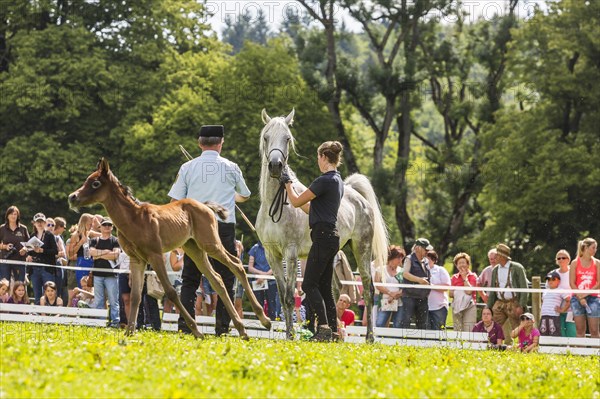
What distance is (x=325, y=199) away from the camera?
42.4ft

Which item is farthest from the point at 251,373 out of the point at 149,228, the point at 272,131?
the point at 272,131

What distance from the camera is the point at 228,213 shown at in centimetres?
1312

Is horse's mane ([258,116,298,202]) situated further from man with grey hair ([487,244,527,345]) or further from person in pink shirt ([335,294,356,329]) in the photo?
man with grey hair ([487,244,527,345])

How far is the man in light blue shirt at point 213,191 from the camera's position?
13.4 m

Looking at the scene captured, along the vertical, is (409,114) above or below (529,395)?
above

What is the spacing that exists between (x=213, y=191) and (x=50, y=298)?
295 inches

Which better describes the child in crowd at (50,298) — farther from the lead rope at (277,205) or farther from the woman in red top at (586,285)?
the woman in red top at (586,285)

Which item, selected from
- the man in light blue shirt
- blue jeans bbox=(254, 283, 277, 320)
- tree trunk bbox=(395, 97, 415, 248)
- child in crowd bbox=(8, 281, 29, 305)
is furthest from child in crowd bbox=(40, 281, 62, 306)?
tree trunk bbox=(395, 97, 415, 248)

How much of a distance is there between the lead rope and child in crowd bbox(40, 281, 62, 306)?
7.25 metres

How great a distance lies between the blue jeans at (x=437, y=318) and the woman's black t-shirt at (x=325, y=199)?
6.27 meters

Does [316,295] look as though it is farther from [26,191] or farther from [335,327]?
[26,191]

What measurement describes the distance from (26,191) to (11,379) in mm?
33926

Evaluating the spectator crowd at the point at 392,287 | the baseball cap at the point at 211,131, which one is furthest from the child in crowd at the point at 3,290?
the baseball cap at the point at 211,131

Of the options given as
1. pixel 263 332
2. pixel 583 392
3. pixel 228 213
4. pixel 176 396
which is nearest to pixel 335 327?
pixel 228 213
